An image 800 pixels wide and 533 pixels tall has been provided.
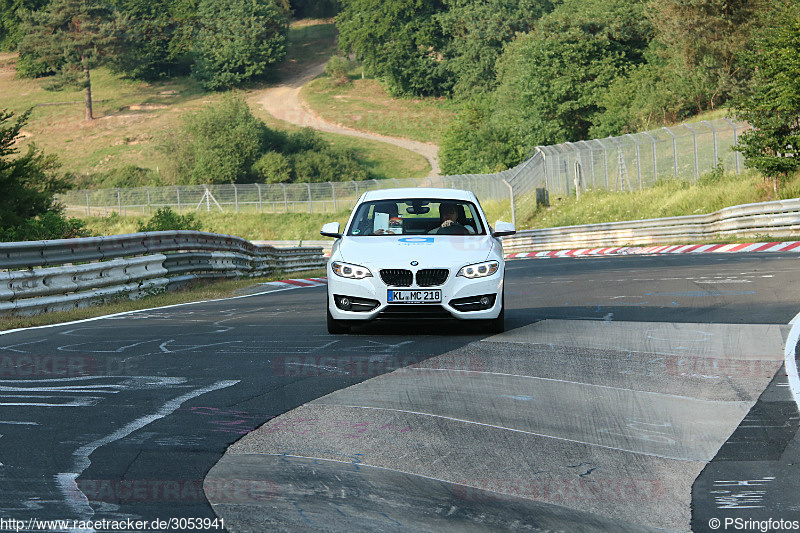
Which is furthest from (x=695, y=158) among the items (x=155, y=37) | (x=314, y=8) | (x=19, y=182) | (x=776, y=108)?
(x=314, y=8)

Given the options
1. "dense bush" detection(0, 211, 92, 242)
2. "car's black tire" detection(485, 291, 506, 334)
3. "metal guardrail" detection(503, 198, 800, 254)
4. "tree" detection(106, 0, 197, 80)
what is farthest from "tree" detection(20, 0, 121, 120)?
"car's black tire" detection(485, 291, 506, 334)

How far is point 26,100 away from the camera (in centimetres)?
13000

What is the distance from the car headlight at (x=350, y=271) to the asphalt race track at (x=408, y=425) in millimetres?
686

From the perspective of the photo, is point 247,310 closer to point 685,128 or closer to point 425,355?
point 425,355

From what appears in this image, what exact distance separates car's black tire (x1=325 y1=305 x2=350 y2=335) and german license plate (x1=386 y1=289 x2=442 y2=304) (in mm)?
808

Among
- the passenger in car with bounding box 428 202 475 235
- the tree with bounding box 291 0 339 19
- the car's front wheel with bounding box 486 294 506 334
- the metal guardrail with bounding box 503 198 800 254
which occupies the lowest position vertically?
the metal guardrail with bounding box 503 198 800 254

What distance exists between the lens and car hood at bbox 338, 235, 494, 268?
1082 cm

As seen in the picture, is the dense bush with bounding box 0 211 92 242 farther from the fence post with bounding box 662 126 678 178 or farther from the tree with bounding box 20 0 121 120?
the tree with bounding box 20 0 121 120

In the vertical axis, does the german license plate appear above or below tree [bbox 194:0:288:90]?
below

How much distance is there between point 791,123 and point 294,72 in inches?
4419

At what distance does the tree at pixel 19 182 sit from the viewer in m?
28.0

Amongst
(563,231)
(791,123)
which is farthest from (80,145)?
(791,123)

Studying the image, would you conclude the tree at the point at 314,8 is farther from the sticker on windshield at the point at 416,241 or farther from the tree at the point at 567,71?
the sticker on windshield at the point at 416,241

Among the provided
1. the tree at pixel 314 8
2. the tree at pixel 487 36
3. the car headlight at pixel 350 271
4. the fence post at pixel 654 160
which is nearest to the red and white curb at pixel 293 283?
the car headlight at pixel 350 271
